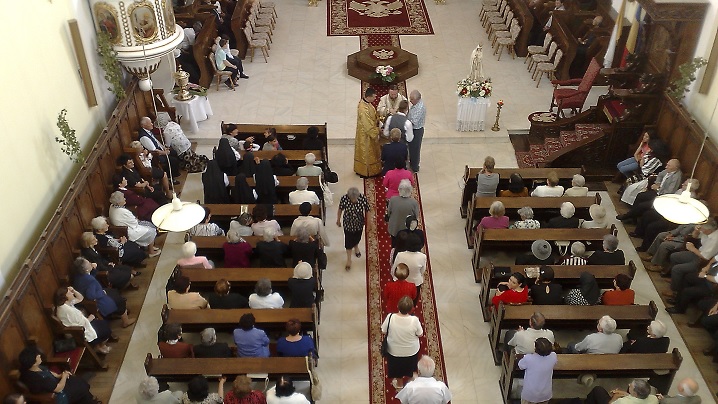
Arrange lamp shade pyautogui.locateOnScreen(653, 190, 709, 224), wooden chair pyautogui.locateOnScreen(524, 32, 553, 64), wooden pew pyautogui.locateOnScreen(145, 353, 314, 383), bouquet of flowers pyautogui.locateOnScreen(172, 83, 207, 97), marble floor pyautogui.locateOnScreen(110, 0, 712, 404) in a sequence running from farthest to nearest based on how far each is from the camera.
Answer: wooden chair pyautogui.locateOnScreen(524, 32, 553, 64), bouquet of flowers pyautogui.locateOnScreen(172, 83, 207, 97), marble floor pyautogui.locateOnScreen(110, 0, 712, 404), wooden pew pyautogui.locateOnScreen(145, 353, 314, 383), lamp shade pyautogui.locateOnScreen(653, 190, 709, 224)

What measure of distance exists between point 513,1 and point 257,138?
8469 millimetres

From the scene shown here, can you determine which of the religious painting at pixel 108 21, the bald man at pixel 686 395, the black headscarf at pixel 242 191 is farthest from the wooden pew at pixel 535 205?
the religious painting at pixel 108 21

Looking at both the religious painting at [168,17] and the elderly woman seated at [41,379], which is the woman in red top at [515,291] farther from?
the religious painting at [168,17]

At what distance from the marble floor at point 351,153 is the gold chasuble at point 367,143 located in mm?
317

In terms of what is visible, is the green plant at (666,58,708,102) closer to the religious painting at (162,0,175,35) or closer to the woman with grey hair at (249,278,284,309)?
the woman with grey hair at (249,278,284,309)

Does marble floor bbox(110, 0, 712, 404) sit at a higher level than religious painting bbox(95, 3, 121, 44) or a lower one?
lower

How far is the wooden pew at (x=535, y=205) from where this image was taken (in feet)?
32.9

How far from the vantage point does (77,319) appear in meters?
8.01

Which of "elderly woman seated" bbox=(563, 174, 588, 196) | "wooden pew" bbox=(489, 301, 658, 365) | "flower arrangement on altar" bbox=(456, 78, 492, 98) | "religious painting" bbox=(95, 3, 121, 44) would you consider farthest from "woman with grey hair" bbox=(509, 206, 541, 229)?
"religious painting" bbox=(95, 3, 121, 44)

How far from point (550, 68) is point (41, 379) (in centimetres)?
1187

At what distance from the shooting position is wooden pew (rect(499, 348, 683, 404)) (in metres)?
7.32

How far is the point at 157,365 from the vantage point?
735 cm

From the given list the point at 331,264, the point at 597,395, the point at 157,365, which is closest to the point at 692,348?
the point at 597,395

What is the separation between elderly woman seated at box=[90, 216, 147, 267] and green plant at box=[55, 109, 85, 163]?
100cm
